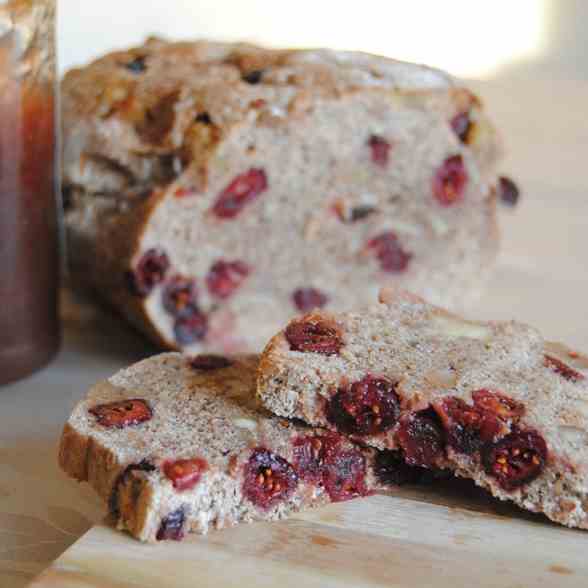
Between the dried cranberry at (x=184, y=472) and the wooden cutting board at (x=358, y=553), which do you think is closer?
the wooden cutting board at (x=358, y=553)

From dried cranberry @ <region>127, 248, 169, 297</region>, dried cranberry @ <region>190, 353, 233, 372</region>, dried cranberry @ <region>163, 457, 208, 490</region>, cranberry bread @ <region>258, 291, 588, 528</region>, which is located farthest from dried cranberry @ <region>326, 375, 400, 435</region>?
dried cranberry @ <region>127, 248, 169, 297</region>

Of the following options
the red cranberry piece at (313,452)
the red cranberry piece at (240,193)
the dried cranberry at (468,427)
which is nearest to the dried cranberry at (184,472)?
the red cranberry piece at (313,452)

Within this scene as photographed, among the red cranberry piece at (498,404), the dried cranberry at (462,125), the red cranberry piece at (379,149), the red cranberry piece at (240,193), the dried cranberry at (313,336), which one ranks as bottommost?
the red cranberry piece at (498,404)

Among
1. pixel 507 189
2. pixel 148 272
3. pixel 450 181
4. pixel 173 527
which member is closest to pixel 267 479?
pixel 173 527

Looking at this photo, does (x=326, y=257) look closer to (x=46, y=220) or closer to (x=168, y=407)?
(x=46, y=220)

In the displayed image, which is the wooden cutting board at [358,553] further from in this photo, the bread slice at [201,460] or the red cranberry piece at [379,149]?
the red cranberry piece at [379,149]

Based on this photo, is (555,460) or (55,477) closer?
(555,460)

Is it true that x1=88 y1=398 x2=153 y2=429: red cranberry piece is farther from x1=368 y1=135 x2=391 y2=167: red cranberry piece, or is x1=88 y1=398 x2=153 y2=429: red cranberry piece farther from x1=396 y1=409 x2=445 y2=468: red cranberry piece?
x1=368 y1=135 x2=391 y2=167: red cranberry piece

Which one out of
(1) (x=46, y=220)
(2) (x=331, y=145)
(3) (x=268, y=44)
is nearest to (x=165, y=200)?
(1) (x=46, y=220)
